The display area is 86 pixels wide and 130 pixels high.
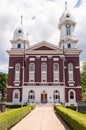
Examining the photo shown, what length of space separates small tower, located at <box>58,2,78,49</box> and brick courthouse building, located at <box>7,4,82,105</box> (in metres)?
1.71

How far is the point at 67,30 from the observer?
52469mm

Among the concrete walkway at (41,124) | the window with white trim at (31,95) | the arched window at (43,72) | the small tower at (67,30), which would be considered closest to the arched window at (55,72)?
the arched window at (43,72)

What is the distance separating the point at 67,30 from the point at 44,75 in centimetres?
1427

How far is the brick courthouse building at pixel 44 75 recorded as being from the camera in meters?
45.6

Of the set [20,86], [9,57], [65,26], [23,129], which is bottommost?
[23,129]

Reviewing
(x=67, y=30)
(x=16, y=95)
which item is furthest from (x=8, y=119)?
(x=67, y=30)

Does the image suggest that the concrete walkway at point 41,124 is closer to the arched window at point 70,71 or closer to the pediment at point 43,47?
the arched window at point 70,71

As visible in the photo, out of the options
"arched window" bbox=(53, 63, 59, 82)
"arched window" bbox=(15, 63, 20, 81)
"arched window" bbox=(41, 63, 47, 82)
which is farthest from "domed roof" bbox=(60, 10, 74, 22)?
"arched window" bbox=(15, 63, 20, 81)

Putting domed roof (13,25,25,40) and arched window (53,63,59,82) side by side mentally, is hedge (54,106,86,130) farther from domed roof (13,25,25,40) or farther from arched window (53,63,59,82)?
domed roof (13,25,25,40)

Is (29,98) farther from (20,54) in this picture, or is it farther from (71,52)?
(71,52)

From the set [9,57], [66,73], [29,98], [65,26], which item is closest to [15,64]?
[9,57]

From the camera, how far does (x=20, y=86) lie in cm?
4634

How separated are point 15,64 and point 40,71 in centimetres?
635

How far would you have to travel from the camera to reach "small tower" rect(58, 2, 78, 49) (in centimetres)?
5091
